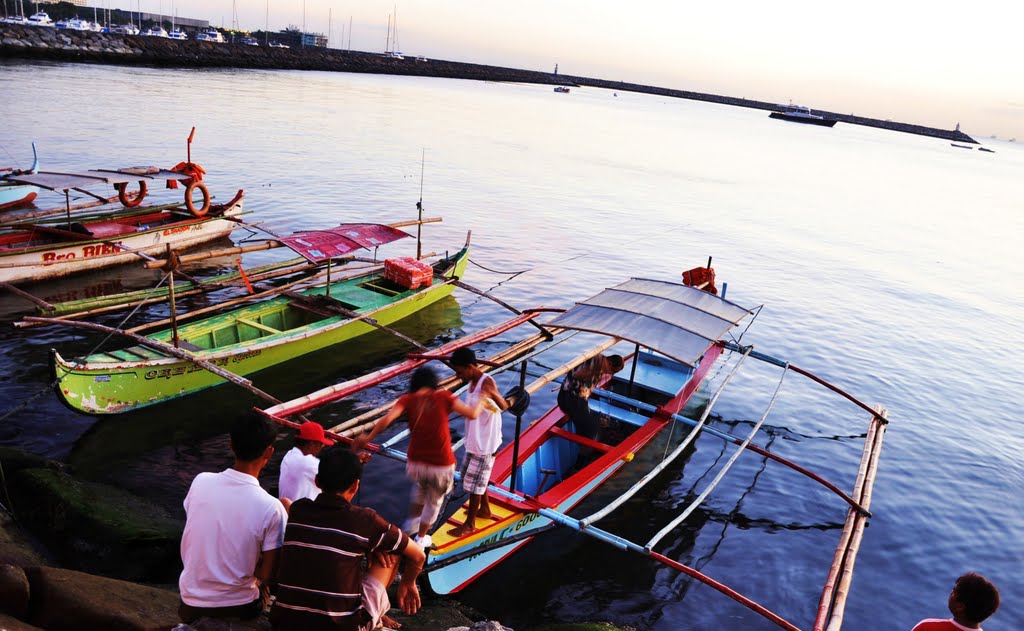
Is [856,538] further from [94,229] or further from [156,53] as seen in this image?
[156,53]

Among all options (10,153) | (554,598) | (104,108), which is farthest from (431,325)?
(104,108)

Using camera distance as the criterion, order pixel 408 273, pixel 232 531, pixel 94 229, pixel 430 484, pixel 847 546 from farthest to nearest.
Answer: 1. pixel 94 229
2. pixel 408 273
3. pixel 847 546
4. pixel 430 484
5. pixel 232 531

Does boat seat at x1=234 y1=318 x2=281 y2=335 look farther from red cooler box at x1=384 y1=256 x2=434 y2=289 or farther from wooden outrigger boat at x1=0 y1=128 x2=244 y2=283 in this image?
wooden outrigger boat at x1=0 y1=128 x2=244 y2=283

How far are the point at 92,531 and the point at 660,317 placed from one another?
805cm

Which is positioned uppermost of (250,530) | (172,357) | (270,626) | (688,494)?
(250,530)

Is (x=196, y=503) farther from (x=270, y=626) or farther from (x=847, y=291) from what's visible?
(x=847, y=291)

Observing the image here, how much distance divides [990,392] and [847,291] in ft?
29.9

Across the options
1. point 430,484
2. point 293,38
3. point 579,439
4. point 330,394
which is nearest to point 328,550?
point 430,484

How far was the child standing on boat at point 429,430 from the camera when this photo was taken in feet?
21.9

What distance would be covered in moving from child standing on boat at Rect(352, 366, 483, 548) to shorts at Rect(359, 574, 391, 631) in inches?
80.0

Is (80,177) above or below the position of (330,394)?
above

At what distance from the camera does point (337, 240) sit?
589 inches

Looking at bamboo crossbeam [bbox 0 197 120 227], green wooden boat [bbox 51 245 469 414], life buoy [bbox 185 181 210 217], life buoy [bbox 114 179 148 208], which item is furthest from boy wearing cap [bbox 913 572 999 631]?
life buoy [bbox 114 179 148 208]

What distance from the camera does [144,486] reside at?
10422 mm
